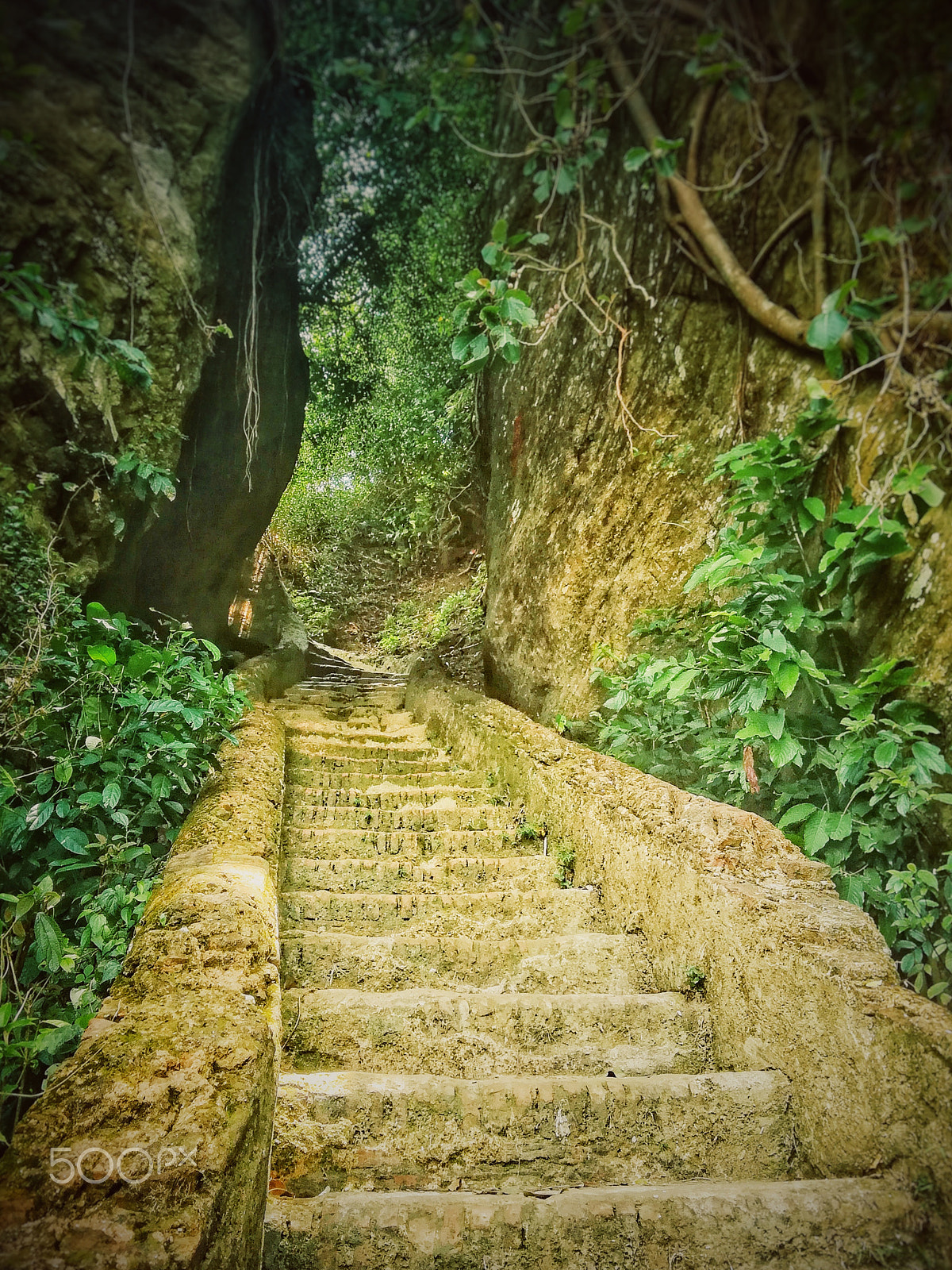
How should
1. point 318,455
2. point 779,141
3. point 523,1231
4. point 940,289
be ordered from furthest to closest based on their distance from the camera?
1. point 318,455
2. point 779,141
3. point 940,289
4. point 523,1231

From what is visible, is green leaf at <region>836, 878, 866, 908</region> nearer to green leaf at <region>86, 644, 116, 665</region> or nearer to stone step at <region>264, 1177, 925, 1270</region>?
stone step at <region>264, 1177, 925, 1270</region>

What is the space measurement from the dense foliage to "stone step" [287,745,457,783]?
4.12ft

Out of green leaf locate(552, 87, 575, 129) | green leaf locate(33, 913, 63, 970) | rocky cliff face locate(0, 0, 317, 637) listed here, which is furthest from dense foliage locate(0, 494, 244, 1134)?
green leaf locate(552, 87, 575, 129)

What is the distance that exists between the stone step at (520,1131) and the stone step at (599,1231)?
0.18 meters

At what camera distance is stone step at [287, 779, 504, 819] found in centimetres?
370

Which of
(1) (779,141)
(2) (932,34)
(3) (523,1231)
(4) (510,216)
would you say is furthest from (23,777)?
(4) (510,216)

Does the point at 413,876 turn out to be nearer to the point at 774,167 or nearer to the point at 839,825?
the point at 839,825

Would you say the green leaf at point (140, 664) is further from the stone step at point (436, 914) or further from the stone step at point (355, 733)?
the stone step at point (355, 733)

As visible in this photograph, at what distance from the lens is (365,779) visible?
4070mm

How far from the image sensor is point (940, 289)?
2.00 meters

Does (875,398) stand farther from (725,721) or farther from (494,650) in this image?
(494,650)

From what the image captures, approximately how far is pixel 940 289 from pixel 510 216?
450 cm

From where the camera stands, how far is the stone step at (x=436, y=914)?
2.43 meters

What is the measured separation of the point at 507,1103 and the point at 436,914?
93 cm
